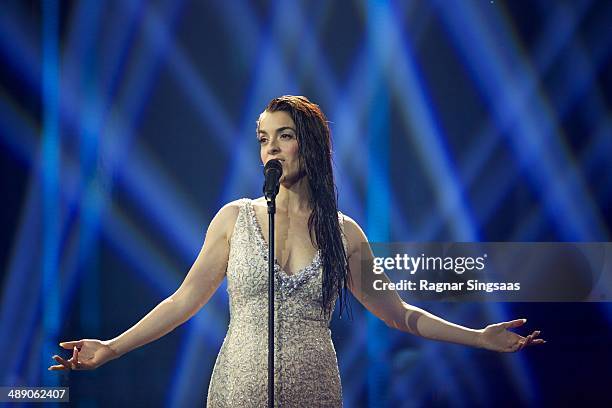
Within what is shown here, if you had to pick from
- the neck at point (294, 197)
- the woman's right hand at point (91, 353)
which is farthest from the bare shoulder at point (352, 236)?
the woman's right hand at point (91, 353)

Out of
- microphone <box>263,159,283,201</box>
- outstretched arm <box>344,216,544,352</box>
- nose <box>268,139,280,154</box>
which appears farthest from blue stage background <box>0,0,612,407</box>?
microphone <box>263,159,283,201</box>

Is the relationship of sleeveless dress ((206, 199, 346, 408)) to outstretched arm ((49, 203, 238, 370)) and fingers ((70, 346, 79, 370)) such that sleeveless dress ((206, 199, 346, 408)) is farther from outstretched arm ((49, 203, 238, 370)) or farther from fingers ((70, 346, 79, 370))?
fingers ((70, 346, 79, 370))

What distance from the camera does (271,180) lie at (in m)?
2.32

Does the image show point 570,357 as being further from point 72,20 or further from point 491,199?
point 72,20

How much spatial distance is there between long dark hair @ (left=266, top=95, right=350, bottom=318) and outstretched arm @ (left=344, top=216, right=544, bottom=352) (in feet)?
0.26

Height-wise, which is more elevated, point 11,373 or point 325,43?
point 325,43

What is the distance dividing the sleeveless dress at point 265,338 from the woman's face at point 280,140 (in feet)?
0.77

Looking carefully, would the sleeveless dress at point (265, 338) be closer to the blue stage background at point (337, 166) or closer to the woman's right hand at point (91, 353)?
the woman's right hand at point (91, 353)

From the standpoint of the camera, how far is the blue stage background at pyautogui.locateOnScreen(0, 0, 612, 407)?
3.65 metres

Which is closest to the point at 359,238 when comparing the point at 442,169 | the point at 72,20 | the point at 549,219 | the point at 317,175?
the point at 317,175

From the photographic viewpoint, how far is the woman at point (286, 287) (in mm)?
2615

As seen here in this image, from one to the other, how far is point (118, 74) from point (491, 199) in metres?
1.81

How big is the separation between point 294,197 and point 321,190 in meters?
0.10

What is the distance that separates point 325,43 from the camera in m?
3.72
